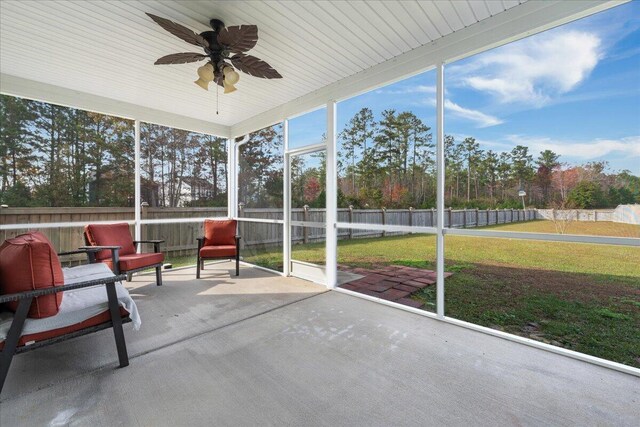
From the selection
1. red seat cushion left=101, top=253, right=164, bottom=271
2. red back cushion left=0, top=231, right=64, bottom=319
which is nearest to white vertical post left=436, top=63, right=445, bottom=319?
red back cushion left=0, top=231, right=64, bottom=319

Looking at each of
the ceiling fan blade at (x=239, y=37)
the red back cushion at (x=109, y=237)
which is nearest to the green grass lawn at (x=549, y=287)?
the ceiling fan blade at (x=239, y=37)

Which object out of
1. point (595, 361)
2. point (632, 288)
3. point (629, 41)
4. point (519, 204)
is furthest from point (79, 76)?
point (632, 288)

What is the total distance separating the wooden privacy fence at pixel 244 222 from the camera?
9.61ft

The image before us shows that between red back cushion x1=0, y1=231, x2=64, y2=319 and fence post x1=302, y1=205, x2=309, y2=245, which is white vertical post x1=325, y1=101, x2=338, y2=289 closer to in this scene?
fence post x1=302, y1=205, x2=309, y2=245

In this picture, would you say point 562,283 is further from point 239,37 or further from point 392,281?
point 239,37

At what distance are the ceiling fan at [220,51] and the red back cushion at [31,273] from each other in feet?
5.84

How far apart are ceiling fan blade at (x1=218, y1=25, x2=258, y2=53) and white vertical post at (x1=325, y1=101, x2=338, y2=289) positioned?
165 centimetres

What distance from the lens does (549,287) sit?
9.32 ft

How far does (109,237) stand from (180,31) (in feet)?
9.84

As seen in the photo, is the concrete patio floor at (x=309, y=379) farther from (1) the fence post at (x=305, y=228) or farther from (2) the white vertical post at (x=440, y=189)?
(1) the fence post at (x=305, y=228)

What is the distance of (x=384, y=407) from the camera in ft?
5.26

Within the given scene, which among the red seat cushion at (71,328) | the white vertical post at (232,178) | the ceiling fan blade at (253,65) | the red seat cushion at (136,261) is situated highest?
the ceiling fan blade at (253,65)

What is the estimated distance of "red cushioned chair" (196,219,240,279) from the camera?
4387mm

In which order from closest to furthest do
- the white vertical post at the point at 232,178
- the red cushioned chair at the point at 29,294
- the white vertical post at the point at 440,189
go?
the red cushioned chair at the point at 29,294 < the white vertical post at the point at 440,189 < the white vertical post at the point at 232,178
